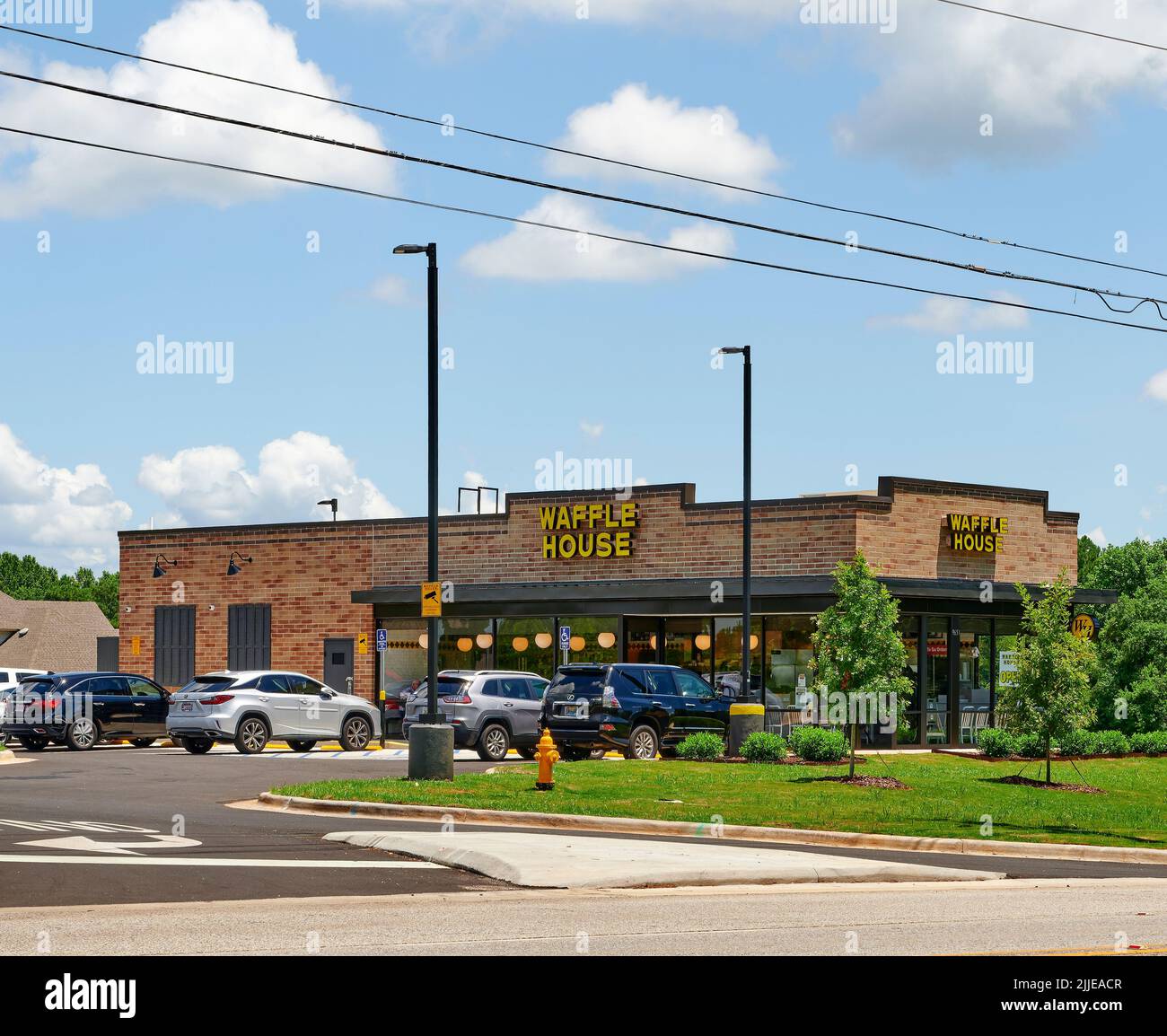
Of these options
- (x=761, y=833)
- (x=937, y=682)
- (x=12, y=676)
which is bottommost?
(x=761, y=833)

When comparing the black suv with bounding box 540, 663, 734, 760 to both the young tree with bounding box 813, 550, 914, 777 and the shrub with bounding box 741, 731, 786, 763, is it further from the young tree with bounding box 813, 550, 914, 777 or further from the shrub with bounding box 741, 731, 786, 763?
the young tree with bounding box 813, 550, 914, 777

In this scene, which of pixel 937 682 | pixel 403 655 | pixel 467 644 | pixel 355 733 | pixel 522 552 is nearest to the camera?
pixel 355 733

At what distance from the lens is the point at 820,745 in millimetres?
29141

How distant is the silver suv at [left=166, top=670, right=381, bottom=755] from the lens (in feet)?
107

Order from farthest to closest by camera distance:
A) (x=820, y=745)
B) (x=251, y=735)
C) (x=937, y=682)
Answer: (x=937, y=682) → (x=251, y=735) → (x=820, y=745)

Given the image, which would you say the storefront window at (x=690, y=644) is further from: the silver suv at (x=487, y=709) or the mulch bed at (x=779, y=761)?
the mulch bed at (x=779, y=761)

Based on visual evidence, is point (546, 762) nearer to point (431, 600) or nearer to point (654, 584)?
point (431, 600)

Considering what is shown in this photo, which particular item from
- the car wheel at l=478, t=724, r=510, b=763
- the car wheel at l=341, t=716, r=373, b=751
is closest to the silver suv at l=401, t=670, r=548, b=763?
the car wheel at l=478, t=724, r=510, b=763

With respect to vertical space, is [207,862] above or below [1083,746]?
above

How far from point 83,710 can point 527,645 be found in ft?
39.5

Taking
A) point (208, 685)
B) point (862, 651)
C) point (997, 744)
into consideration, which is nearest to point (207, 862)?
point (862, 651)

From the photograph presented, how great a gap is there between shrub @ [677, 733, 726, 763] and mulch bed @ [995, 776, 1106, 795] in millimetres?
5466
